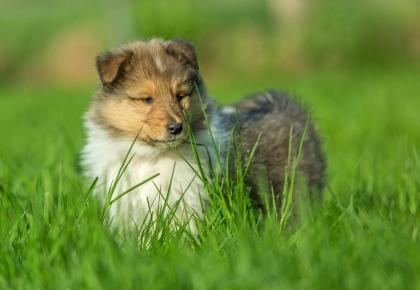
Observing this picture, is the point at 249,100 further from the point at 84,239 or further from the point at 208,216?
the point at 84,239

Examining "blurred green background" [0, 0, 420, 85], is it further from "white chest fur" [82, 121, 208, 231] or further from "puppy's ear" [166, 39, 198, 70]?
"white chest fur" [82, 121, 208, 231]

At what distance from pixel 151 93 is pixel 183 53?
491 mm

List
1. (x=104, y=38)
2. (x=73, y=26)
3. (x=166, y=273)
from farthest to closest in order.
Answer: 1. (x=73, y=26)
2. (x=104, y=38)
3. (x=166, y=273)

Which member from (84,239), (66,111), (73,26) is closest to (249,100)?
(84,239)

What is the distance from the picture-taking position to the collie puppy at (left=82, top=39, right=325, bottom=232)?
5.34 meters

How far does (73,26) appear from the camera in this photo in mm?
29484

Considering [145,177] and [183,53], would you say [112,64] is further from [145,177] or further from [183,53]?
[145,177]

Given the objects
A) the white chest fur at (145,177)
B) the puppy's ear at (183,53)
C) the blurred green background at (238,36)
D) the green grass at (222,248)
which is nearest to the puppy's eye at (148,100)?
the white chest fur at (145,177)

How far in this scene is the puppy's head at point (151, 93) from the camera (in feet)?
17.5

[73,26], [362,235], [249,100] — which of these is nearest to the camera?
[362,235]

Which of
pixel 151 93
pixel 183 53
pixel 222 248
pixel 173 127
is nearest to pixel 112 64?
pixel 151 93

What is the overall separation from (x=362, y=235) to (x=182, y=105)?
6.74 ft

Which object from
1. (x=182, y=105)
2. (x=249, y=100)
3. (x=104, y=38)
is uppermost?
(x=182, y=105)

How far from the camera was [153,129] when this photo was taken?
535 centimetres
